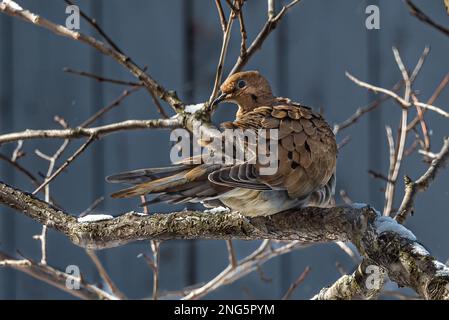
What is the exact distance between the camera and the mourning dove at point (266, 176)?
1072 mm

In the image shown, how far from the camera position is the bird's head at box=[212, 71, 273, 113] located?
1488 millimetres

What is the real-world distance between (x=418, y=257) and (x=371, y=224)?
0.12 m

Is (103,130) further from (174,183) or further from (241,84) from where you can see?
(174,183)

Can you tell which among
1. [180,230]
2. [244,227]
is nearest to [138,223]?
[180,230]

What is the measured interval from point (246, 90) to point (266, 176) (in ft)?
1.19

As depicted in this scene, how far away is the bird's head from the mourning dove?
0.31 feet

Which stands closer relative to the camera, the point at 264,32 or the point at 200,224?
the point at 200,224

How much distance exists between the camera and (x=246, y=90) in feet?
4.91

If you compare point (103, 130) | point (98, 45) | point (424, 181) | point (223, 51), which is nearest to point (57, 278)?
point (103, 130)

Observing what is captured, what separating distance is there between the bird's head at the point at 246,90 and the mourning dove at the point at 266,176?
9 cm

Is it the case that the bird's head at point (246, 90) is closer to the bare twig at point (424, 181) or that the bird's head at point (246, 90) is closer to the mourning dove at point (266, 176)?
the mourning dove at point (266, 176)

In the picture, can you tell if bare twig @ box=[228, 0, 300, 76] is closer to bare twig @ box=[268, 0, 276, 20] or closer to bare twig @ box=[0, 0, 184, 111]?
bare twig @ box=[268, 0, 276, 20]

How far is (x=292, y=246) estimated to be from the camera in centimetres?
165

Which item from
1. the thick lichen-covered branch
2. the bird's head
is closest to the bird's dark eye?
the bird's head
